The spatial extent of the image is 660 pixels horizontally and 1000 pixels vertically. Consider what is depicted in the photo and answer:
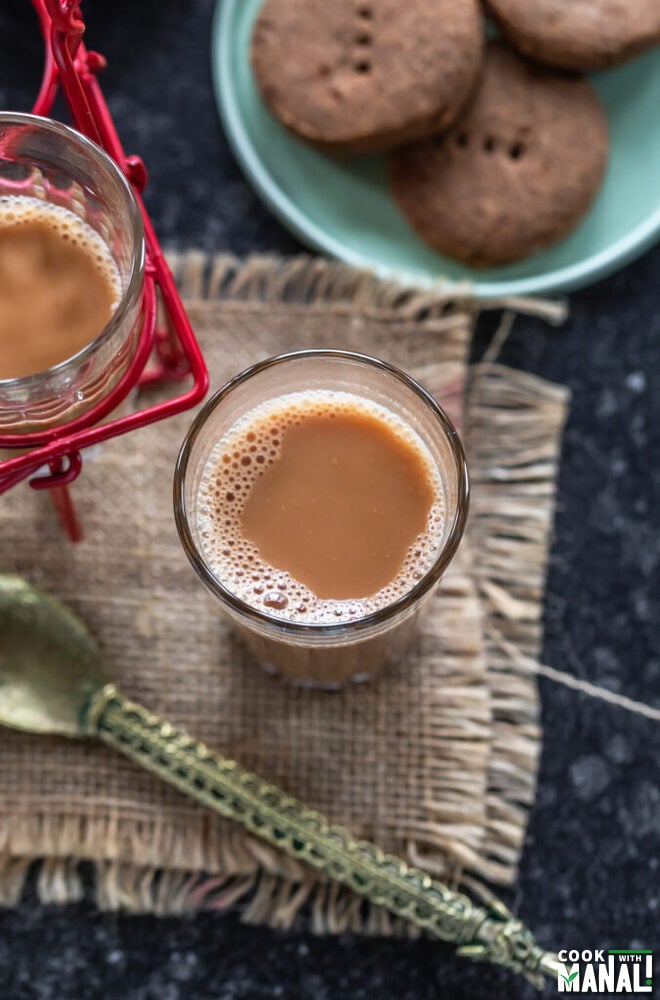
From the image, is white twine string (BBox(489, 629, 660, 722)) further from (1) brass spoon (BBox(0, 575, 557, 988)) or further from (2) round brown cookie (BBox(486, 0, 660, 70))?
(2) round brown cookie (BBox(486, 0, 660, 70))

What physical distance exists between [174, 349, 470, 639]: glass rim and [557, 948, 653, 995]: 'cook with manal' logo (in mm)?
476

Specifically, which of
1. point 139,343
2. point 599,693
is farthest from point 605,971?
point 139,343

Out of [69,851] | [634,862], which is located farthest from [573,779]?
[69,851]

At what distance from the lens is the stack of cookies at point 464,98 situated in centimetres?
110

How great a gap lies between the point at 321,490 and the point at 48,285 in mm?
271

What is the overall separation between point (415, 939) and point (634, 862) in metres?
0.23

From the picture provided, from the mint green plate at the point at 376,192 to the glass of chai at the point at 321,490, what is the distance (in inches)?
11.6

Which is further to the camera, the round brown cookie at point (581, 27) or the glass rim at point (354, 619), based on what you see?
the round brown cookie at point (581, 27)

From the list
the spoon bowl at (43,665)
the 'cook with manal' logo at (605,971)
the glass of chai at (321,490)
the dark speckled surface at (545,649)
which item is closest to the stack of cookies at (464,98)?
the dark speckled surface at (545,649)

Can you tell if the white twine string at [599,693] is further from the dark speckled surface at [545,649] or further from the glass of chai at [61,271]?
the glass of chai at [61,271]

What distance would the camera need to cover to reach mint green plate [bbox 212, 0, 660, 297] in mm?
1181

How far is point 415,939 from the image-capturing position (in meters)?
1.08

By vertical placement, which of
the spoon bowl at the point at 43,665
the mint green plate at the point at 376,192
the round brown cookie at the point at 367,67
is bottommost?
the spoon bowl at the point at 43,665

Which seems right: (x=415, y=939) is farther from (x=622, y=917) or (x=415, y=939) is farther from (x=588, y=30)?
(x=588, y=30)
